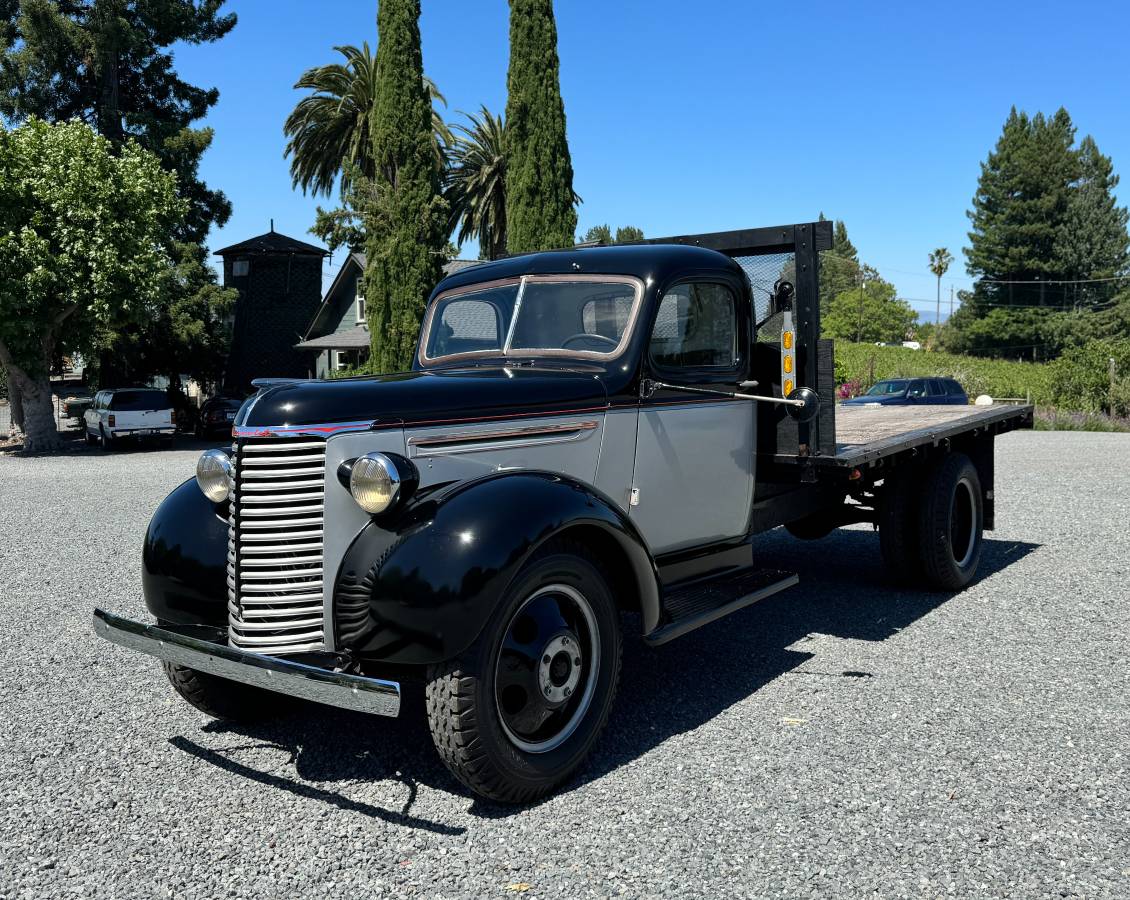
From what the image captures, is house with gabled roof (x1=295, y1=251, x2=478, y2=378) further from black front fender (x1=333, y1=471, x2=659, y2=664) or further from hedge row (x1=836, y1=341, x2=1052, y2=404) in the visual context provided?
black front fender (x1=333, y1=471, x2=659, y2=664)

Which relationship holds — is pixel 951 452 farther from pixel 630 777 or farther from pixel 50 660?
pixel 50 660

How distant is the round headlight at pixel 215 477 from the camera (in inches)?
157

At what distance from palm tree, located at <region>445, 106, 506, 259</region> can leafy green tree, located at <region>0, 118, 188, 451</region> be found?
537 inches

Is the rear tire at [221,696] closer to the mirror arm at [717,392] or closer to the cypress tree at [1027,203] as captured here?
the mirror arm at [717,392]

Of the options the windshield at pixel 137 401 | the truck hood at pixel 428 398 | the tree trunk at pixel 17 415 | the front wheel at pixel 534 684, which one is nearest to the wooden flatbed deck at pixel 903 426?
the truck hood at pixel 428 398

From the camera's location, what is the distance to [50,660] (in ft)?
17.9

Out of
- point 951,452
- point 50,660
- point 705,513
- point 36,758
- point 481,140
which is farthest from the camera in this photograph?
point 481,140

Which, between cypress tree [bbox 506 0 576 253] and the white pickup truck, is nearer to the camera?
cypress tree [bbox 506 0 576 253]

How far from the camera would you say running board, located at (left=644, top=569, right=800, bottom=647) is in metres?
4.07

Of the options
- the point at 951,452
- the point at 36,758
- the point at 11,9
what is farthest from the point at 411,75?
the point at 36,758

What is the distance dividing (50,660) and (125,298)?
58.9 feet

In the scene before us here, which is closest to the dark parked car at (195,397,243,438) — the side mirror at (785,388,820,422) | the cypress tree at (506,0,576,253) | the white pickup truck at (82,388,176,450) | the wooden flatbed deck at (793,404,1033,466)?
the white pickup truck at (82,388,176,450)

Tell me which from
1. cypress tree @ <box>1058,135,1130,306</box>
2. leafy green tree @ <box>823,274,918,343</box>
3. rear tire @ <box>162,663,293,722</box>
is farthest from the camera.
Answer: leafy green tree @ <box>823,274,918,343</box>

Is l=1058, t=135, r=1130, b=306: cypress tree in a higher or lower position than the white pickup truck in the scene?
higher
